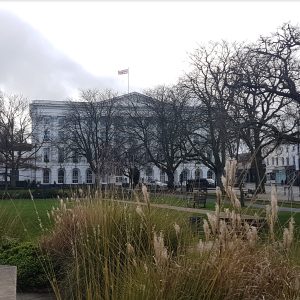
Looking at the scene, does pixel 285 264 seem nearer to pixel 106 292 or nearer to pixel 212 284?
pixel 212 284

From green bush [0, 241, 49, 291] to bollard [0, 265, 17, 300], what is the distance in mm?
463

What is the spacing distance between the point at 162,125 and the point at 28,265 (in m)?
40.1

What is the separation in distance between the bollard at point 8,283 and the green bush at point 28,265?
1.52 ft

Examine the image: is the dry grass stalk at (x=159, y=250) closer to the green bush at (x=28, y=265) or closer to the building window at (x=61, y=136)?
the green bush at (x=28, y=265)

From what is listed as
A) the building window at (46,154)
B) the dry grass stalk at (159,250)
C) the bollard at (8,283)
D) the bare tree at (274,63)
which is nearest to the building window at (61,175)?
the building window at (46,154)

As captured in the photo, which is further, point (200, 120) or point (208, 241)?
point (200, 120)

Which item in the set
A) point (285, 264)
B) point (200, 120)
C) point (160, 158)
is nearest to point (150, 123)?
point (160, 158)

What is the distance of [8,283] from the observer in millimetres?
5016

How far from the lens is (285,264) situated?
3.35m

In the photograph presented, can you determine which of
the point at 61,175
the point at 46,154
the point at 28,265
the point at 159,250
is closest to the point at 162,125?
the point at 46,154

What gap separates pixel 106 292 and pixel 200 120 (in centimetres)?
3168

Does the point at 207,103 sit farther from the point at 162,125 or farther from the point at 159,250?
the point at 159,250

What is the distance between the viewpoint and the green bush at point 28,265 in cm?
648

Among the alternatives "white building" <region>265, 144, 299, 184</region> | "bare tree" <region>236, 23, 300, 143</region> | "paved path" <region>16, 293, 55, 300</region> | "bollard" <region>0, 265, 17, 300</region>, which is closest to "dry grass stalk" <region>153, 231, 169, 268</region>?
"white building" <region>265, 144, 299, 184</region>
